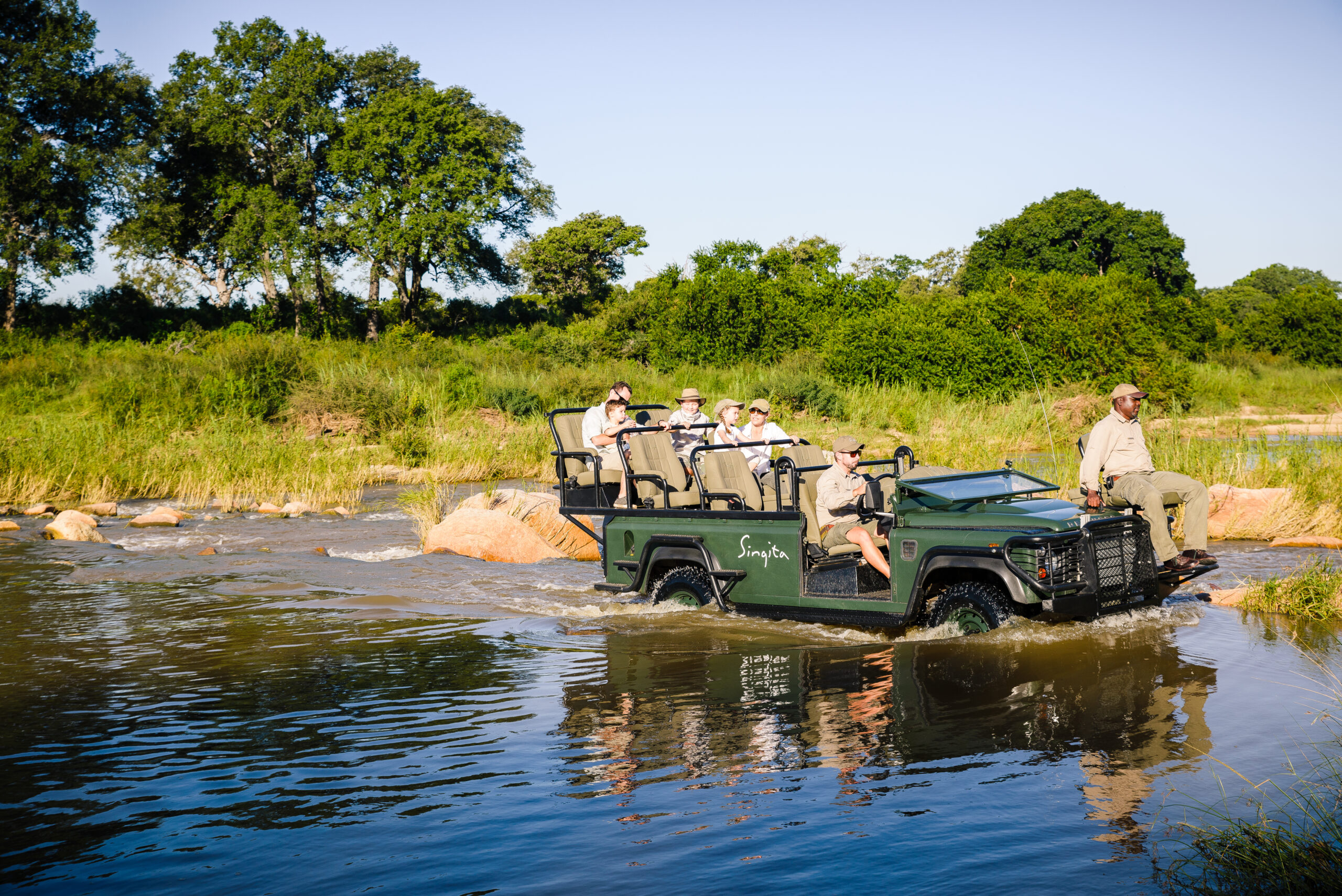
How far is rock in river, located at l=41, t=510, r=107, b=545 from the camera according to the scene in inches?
608

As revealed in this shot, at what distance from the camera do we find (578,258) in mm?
56094

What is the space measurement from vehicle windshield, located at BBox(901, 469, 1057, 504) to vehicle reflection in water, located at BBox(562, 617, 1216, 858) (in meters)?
1.04

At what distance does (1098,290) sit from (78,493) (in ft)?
97.3

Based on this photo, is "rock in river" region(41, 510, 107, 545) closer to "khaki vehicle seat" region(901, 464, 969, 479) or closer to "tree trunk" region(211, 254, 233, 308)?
"khaki vehicle seat" region(901, 464, 969, 479)

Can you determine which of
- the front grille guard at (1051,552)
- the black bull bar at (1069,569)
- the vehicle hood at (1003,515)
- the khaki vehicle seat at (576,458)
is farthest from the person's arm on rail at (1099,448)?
the khaki vehicle seat at (576,458)

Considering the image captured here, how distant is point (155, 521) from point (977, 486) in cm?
1346

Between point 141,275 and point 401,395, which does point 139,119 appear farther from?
point 401,395

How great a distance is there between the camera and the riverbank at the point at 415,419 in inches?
721

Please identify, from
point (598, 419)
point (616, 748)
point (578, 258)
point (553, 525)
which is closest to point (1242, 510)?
point (598, 419)

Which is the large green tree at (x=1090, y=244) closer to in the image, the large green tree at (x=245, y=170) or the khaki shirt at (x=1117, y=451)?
the large green tree at (x=245, y=170)

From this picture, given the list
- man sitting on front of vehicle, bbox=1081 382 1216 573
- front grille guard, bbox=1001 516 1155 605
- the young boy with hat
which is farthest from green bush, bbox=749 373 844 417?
front grille guard, bbox=1001 516 1155 605

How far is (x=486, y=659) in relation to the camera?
27.4ft

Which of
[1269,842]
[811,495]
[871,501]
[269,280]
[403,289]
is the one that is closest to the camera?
[1269,842]

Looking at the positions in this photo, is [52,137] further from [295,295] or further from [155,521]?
[155,521]
